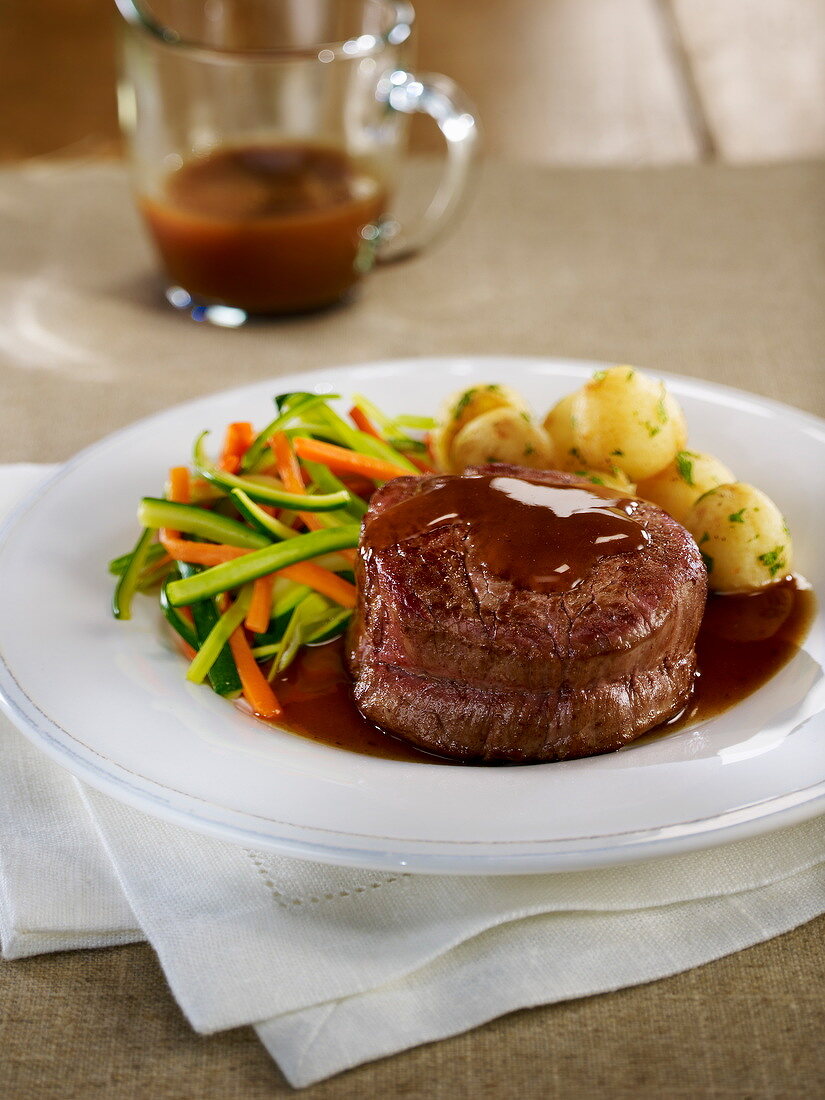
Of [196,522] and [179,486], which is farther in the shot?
[179,486]

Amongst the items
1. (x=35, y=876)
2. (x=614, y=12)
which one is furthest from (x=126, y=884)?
(x=614, y=12)

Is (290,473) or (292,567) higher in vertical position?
(290,473)

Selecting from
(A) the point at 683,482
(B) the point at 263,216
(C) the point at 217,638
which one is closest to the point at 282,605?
(C) the point at 217,638

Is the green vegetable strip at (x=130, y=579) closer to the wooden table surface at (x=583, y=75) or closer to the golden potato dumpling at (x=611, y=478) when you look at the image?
the golden potato dumpling at (x=611, y=478)

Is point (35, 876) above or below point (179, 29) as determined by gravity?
below

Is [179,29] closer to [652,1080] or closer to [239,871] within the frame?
[239,871]

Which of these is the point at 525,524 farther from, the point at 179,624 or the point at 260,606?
the point at 179,624

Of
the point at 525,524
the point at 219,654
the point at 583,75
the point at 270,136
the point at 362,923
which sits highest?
the point at 270,136
